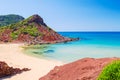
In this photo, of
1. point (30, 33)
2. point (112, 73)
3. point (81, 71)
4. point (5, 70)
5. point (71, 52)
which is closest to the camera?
point (112, 73)

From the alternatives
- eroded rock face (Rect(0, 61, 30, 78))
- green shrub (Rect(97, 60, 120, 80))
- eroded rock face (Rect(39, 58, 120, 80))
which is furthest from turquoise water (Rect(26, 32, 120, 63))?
green shrub (Rect(97, 60, 120, 80))

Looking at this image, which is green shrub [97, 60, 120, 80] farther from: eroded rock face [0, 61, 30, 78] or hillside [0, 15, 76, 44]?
Answer: hillside [0, 15, 76, 44]

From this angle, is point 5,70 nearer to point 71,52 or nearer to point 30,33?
point 71,52

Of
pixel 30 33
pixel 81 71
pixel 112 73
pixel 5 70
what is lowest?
pixel 30 33

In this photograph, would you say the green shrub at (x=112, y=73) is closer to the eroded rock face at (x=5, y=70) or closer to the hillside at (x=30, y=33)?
the eroded rock face at (x=5, y=70)

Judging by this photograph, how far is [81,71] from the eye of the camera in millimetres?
13117

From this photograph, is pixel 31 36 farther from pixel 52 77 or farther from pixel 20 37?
pixel 52 77

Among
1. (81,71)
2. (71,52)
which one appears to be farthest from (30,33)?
(81,71)

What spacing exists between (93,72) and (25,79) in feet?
19.2

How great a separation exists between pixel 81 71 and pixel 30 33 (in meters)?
68.5

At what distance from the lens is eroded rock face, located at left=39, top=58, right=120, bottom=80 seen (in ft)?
39.3

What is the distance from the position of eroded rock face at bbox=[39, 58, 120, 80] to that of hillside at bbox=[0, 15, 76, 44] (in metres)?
59.5

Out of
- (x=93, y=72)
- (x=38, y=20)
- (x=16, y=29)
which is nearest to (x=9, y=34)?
(x=16, y=29)

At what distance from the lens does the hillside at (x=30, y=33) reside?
77.1 meters
